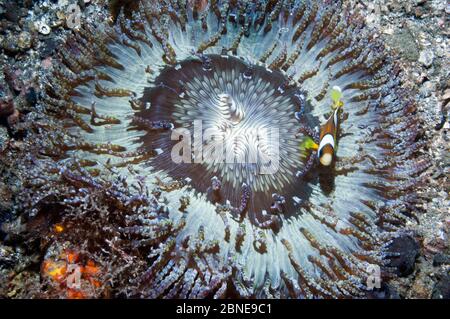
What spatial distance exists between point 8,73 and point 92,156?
1.77m

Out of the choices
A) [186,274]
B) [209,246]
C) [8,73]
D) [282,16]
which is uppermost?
[282,16]

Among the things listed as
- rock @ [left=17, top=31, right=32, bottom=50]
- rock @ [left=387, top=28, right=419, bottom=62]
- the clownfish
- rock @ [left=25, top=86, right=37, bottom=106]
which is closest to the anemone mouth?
the clownfish

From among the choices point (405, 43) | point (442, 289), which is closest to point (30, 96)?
point (405, 43)

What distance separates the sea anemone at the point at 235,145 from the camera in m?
3.69

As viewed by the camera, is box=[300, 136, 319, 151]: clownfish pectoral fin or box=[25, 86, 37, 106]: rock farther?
box=[25, 86, 37, 106]: rock

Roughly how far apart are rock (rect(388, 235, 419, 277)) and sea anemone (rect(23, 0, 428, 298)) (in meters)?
0.16

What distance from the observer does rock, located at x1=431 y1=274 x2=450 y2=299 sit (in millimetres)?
4168

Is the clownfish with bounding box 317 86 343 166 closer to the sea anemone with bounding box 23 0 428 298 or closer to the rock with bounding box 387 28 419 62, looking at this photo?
the sea anemone with bounding box 23 0 428 298

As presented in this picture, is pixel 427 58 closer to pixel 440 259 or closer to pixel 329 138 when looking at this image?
pixel 329 138

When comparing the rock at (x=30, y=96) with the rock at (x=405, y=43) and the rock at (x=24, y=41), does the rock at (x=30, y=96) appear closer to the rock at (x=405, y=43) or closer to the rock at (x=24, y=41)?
the rock at (x=24, y=41)

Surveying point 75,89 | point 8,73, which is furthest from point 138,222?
point 8,73

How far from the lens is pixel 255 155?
395 centimetres

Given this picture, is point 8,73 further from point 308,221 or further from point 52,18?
point 308,221

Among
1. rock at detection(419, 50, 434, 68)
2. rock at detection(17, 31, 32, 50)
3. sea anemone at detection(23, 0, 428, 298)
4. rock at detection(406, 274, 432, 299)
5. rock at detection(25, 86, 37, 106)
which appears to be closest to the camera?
sea anemone at detection(23, 0, 428, 298)
